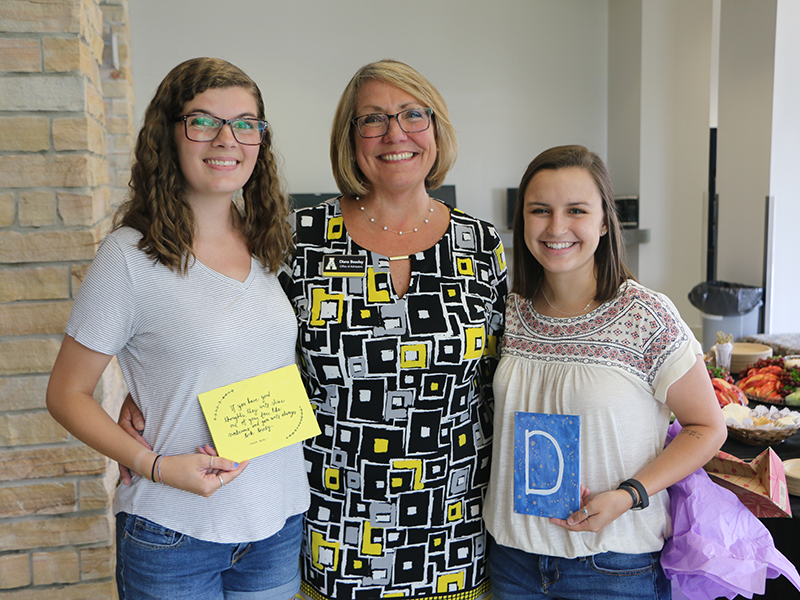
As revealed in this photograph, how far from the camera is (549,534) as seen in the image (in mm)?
1461

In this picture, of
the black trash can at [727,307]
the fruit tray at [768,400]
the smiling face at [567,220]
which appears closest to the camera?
the smiling face at [567,220]

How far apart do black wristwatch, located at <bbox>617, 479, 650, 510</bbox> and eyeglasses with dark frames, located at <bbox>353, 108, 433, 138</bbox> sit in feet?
3.13

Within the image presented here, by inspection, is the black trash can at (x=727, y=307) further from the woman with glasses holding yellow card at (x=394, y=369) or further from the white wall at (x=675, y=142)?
the woman with glasses holding yellow card at (x=394, y=369)

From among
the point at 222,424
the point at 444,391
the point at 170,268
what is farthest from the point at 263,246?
the point at 444,391

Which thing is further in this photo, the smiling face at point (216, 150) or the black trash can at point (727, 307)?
the black trash can at point (727, 307)

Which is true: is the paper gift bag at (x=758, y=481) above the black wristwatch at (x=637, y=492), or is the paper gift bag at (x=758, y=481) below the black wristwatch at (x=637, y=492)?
below

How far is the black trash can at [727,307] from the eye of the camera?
4793 millimetres

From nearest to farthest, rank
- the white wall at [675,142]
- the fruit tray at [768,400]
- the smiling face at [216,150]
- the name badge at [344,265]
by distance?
the smiling face at [216,150] → the name badge at [344,265] → the fruit tray at [768,400] → the white wall at [675,142]

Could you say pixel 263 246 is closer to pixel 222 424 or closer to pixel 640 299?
pixel 222 424

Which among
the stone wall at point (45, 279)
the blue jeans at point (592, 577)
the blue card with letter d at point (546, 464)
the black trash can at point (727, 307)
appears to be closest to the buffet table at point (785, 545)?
the blue jeans at point (592, 577)

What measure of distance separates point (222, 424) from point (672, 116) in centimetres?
658

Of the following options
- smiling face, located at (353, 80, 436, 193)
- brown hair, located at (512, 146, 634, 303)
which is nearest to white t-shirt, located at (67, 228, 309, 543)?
smiling face, located at (353, 80, 436, 193)

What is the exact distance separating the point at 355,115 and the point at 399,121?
124 mm

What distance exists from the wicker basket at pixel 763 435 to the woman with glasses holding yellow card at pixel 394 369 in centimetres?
104
